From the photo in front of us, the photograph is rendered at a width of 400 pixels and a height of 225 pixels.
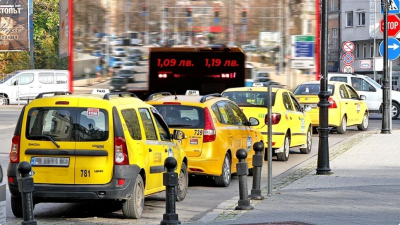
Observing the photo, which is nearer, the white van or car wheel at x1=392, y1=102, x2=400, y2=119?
car wheel at x1=392, y1=102, x2=400, y2=119

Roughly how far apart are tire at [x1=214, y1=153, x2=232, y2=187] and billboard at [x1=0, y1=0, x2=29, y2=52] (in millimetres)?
38725

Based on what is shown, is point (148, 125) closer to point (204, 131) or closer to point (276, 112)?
point (204, 131)

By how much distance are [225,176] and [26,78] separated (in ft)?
107

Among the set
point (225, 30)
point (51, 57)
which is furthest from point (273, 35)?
point (51, 57)

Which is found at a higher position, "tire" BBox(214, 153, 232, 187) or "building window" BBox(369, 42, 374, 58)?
"building window" BBox(369, 42, 374, 58)

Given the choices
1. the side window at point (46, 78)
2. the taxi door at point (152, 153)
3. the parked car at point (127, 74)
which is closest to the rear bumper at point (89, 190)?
the taxi door at point (152, 153)

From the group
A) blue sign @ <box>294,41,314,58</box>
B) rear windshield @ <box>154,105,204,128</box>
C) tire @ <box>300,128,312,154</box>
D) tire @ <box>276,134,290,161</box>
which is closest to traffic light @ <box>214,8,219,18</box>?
blue sign @ <box>294,41,314,58</box>

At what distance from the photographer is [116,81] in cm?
1838

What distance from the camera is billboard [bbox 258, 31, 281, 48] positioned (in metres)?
17.5

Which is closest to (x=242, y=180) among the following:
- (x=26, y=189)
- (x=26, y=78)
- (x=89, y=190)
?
(x=89, y=190)

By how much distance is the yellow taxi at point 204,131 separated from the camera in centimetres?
1324

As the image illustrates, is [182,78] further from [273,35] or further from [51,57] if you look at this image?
[51,57]

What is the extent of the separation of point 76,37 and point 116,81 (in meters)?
1.40

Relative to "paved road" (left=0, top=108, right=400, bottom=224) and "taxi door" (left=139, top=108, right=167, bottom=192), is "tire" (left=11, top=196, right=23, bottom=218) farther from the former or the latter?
"taxi door" (left=139, top=108, right=167, bottom=192)
